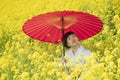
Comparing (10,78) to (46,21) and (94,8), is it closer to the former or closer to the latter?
(46,21)

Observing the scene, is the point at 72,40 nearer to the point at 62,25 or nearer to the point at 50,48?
the point at 62,25

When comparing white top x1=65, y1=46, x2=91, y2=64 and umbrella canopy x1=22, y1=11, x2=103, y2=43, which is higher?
umbrella canopy x1=22, y1=11, x2=103, y2=43

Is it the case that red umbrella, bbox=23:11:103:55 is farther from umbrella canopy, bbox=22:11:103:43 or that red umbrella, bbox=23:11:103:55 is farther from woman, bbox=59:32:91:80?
woman, bbox=59:32:91:80

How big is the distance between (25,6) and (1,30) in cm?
110

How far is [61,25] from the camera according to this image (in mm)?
4949

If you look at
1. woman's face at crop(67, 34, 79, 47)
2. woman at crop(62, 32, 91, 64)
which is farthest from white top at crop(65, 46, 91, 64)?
woman's face at crop(67, 34, 79, 47)

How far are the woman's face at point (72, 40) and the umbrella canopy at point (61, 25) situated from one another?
0.18 m

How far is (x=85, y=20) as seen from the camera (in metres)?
4.95

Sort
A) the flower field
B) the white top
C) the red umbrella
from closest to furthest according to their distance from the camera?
the flower field, the white top, the red umbrella

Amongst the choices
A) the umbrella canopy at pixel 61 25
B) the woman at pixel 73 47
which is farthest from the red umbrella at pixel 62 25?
the woman at pixel 73 47

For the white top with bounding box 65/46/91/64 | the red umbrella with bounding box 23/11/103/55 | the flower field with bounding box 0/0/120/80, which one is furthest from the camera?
the red umbrella with bounding box 23/11/103/55

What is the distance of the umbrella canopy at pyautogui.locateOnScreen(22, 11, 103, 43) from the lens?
193 inches

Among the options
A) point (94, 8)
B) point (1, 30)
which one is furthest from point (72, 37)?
point (1, 30)

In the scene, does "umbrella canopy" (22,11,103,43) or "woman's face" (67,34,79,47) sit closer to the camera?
"woman's face" (67,34,79,47)
